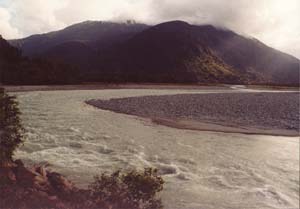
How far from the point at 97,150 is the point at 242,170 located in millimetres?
9374

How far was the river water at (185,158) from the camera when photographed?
17062 millimetres

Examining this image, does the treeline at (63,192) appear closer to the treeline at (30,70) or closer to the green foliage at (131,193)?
the green foliage at (131,193)

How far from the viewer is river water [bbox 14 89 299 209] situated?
672 inches

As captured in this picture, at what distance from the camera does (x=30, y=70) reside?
108 m

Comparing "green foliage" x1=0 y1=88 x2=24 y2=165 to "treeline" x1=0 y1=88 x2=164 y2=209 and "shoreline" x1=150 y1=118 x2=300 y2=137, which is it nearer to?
"treeline" x1=0 y1=88 x2=164 y2=209

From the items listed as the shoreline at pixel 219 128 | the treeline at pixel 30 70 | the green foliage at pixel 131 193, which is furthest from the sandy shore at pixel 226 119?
the treeline at pixel 30 70

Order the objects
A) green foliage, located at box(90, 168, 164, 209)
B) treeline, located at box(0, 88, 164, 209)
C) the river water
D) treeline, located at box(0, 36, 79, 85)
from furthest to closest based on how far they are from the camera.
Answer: treeline, located at box(0, 36, 79, 85), the river water, green foliage, located at box(90, 168, 164, 209), treeline, located at box(0, 88, 164, 209)

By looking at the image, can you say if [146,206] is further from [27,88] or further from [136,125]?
[27,88]

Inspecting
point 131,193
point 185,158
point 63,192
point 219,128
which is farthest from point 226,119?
point 63,192

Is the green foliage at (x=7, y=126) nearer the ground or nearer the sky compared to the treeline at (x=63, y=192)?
nearer the sky

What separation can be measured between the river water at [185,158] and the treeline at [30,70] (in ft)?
230

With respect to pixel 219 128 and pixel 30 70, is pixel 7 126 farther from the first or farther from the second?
pixel 30 70

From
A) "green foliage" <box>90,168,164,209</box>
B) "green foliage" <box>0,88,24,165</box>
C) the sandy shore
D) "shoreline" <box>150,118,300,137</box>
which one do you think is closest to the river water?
"shoreline" <box>150,118,300,137</box>

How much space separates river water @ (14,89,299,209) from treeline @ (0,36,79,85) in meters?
70.2
